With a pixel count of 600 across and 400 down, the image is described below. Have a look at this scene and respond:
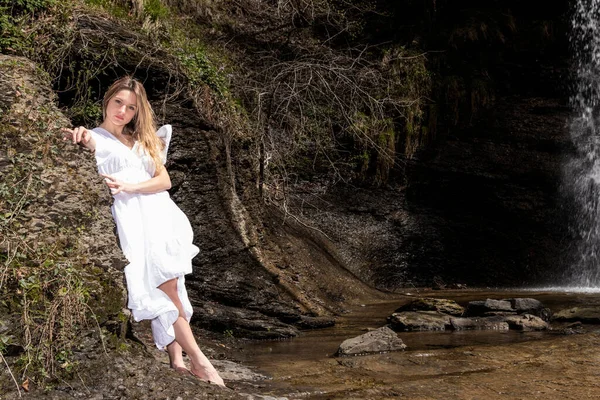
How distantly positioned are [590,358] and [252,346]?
3.06 m

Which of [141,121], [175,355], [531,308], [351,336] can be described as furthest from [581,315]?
[141,121]

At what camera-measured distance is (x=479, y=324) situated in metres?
7.27

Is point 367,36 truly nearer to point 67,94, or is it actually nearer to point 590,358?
point 67,94

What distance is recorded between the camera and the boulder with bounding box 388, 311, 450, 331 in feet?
23.7

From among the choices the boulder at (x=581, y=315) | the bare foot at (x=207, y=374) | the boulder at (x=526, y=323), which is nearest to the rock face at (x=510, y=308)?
the boulder at (x=581, y=315)

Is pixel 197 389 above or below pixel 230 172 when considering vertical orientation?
below

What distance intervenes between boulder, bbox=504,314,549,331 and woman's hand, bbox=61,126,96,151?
5254mm

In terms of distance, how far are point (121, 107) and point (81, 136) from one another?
0.31 meters

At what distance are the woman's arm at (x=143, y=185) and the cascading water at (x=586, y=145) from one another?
11348 mm

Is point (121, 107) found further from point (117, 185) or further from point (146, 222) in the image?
point (146, 222)

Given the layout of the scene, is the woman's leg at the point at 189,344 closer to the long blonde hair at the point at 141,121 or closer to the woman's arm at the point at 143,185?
the woman's arm at the point at 143,185

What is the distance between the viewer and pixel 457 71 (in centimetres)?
1337

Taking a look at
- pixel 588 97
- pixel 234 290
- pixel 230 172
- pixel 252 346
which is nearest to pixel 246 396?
pixel 252 346

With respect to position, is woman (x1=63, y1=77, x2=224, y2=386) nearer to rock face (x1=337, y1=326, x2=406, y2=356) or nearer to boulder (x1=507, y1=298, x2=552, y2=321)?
rock face (x1=337, y1=326, x2=406, y2=356)
